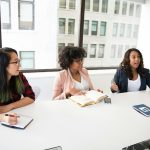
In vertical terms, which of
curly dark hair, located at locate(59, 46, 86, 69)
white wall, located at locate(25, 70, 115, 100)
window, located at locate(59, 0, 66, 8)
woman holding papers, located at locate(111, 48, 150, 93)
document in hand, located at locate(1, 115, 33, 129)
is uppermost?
window, located at locate(59, 0, 66, 8)

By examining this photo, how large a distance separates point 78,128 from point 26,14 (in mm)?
2246

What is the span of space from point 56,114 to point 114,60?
102 inches

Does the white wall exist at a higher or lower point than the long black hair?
lower

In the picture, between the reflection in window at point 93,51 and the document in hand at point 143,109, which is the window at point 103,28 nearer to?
the reflection in window at point 93,51

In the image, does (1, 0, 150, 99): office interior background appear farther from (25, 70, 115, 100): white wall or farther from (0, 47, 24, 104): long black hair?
(0, 47, 24, 104): long black hair

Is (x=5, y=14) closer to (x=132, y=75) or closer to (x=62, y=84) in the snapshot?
(x=62, y=84)

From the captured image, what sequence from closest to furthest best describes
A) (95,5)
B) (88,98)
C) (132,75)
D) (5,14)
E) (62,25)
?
(88,98)
(132,75)
(5,14)
(62,25)
(95,5)

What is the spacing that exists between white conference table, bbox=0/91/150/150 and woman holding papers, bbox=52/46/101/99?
1.03ft

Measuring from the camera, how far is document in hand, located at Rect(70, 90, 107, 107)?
173 cm

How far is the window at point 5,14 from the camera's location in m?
2.83

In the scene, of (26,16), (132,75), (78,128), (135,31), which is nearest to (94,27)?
(135,31)

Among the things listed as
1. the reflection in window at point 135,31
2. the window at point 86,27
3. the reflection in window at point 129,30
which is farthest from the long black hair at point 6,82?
the reflection in window at point 135,31

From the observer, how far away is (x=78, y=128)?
52.0 inches

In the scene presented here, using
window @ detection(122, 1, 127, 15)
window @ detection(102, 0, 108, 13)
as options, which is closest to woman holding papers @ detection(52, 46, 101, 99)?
window @ detection(102, 0, 108, 13)
